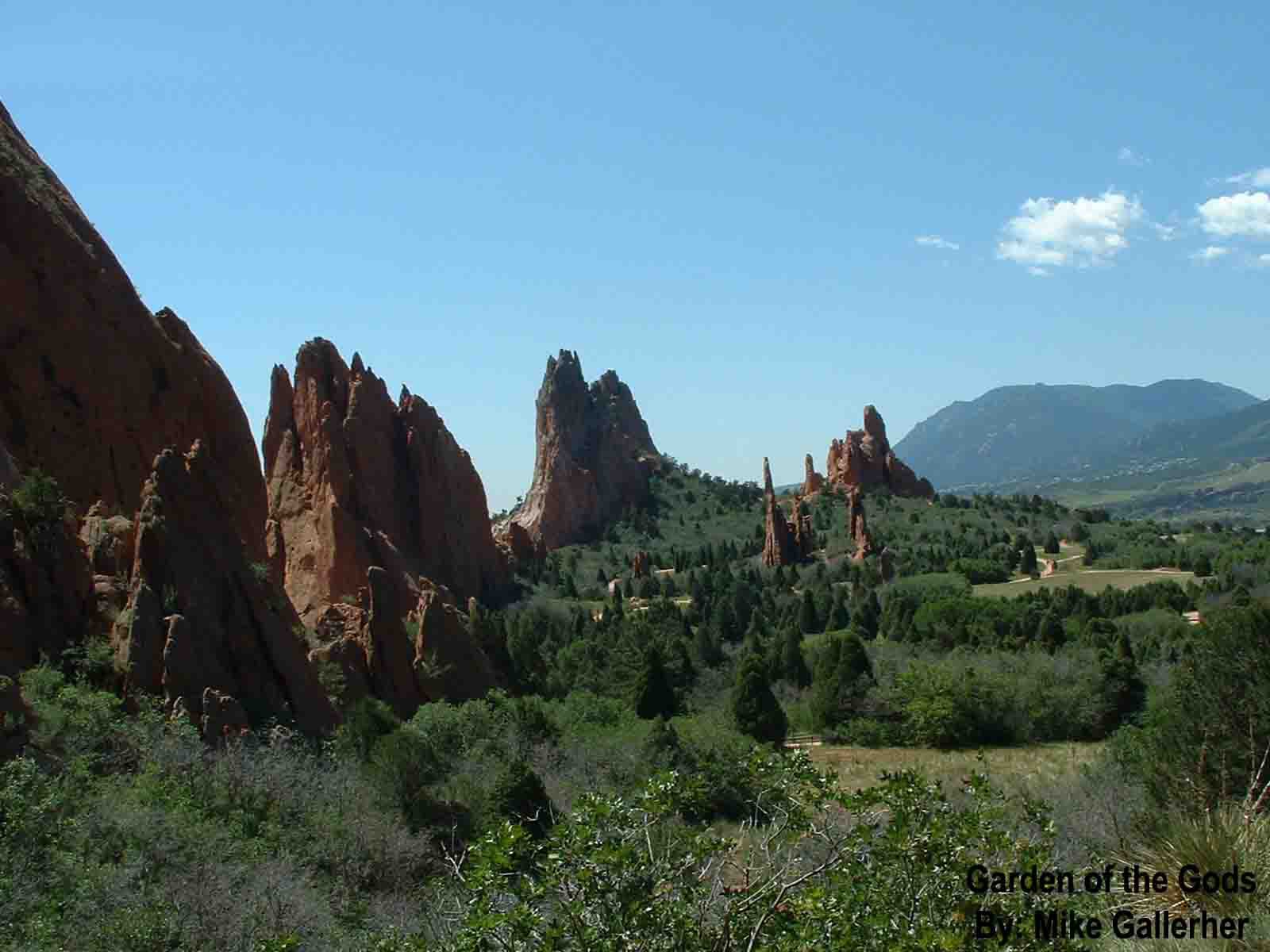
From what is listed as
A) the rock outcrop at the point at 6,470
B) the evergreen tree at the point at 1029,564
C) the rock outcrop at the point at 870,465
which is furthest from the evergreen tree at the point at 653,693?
the rock outcrop at the point at 870,465

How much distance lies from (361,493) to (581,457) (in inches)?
3210

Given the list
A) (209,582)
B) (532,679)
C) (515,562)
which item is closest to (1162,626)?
(532,679)

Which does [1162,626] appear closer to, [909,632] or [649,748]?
[909,632]

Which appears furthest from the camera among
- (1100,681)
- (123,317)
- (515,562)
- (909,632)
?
(515,562)

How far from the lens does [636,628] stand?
64750mm

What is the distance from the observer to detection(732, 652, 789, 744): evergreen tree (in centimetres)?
4550

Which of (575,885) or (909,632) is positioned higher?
(575,885)

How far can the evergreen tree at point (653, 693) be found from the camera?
158ft

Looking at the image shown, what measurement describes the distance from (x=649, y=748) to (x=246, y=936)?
1995cm

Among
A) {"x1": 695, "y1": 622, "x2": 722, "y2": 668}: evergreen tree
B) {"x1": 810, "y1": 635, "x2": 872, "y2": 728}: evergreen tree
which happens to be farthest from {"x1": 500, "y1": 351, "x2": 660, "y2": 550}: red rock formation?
{"x1": 810, "y1": 635, "x2": 872, "y2": 728}: evergreen tree

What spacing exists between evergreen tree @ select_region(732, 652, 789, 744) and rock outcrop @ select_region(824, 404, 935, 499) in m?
82.5

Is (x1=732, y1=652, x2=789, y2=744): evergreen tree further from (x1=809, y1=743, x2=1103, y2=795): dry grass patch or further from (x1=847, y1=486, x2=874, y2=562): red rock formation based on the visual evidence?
(x1=847, y1=486, x2=874, y2=562): red rock formation

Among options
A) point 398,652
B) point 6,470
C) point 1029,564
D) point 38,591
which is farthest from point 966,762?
point 1029,564

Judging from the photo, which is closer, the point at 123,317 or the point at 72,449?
the point at 72,449
